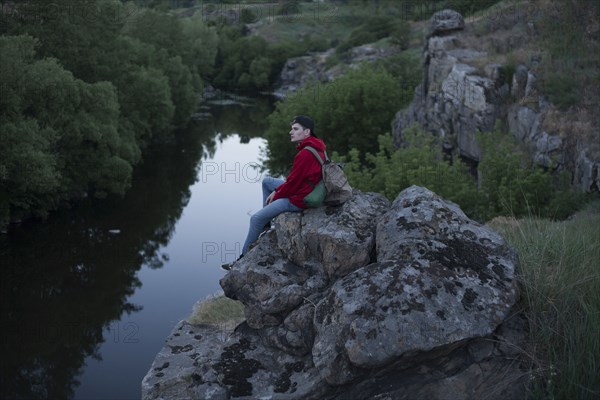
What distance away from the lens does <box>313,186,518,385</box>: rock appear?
7234 mm

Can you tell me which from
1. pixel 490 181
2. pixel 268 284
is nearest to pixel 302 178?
pixel 268 284

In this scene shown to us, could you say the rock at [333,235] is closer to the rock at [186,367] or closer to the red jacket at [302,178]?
the red jacket at [302,178]

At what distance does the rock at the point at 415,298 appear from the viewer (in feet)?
23.7

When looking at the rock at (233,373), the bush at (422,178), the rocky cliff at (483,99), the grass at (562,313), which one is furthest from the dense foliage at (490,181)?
the rock at (233,373)

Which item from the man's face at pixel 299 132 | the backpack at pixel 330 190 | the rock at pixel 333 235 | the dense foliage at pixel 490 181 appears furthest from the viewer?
the dense foliage at pixel 490 181

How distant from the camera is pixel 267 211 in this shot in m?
9.87

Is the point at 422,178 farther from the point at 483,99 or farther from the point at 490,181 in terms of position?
the point at 483,99

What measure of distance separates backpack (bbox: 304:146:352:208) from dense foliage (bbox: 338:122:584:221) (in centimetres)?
1363

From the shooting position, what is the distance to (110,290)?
28.7 meters

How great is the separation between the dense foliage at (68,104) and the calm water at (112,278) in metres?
2.41

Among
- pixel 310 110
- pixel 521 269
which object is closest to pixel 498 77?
pixel 310 110

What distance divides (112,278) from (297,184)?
22.7 metres

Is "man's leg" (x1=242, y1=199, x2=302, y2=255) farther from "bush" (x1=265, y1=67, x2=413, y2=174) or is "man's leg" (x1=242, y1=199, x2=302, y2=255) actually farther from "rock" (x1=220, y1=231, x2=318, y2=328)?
"bush" (x1=265, y1=67, x2=413, y2=174)

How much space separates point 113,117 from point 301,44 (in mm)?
78684
